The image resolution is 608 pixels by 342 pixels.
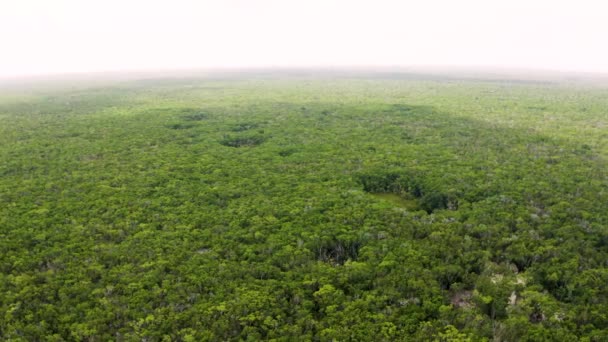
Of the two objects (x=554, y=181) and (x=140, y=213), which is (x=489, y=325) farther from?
(x=140, y=213)

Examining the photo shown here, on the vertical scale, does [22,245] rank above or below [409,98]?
below

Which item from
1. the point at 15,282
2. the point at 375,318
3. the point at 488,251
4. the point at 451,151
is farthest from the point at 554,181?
the point at 15,282

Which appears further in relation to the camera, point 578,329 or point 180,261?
point 180,261

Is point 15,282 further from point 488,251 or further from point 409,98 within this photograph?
point 409,98

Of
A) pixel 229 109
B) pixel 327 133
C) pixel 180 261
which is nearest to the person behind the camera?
pixel 180 261

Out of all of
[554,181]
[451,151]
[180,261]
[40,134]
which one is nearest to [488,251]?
[554,181]

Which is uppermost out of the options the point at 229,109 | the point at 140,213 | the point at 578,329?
the point at 229,109

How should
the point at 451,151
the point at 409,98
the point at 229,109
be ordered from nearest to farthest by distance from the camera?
1. the point at 451,151
2. the point at 229,109
3. the point at 409,98
